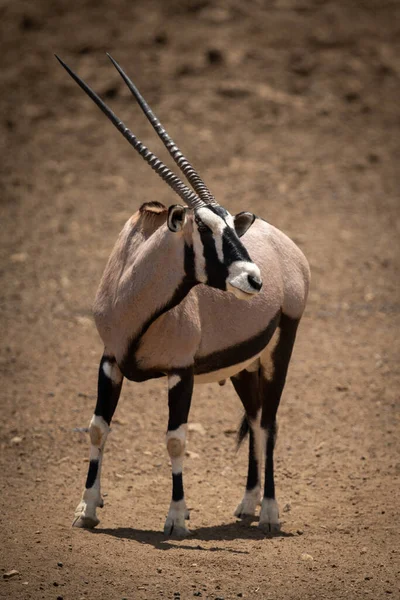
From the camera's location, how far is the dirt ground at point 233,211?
6465mm

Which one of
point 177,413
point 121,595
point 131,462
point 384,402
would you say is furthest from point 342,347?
point 121,595

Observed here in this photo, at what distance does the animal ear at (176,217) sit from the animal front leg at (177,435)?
106cm

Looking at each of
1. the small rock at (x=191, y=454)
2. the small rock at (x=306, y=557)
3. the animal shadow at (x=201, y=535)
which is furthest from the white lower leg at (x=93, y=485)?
the small rock at (x=191, y=454)

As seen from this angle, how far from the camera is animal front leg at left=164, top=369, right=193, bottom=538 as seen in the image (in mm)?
6605

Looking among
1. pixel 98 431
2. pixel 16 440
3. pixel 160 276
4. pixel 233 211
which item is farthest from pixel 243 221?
pixel 233 211

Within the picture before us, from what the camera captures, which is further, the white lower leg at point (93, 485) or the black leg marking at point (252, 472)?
the black leg marking at point (252, 472)

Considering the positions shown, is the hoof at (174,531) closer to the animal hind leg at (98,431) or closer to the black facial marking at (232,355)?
the animal hind leg at (98,431)

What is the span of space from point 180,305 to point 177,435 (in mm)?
938

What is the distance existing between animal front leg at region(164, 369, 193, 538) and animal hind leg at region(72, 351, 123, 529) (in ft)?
1.56

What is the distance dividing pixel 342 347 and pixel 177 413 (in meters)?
5.48

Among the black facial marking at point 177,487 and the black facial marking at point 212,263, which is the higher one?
the black facial marking at point 212,263

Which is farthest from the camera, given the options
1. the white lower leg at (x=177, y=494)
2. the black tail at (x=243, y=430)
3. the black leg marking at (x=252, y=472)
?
the black tail at (x=243, y=430)

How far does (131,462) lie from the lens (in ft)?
28.2

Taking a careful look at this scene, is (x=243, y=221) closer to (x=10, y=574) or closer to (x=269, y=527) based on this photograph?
(x=269, y=527)
